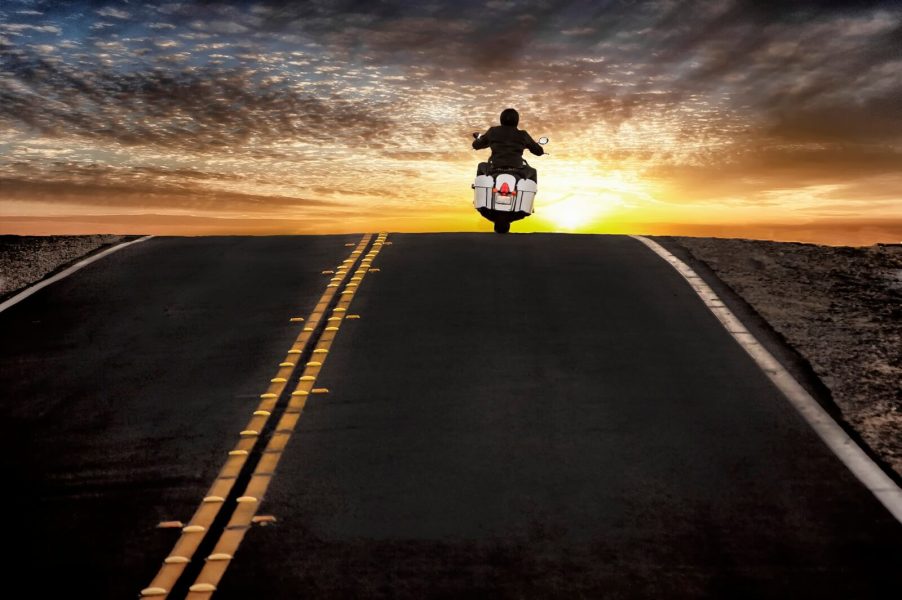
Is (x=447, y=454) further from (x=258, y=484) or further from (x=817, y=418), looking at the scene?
(x=817, y=418)

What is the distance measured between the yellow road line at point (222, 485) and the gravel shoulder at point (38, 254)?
598 cm

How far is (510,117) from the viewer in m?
17.2

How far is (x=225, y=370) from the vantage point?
883cm

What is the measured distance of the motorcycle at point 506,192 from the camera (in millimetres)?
16797

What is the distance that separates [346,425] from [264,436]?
616mm

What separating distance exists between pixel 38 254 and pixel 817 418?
509 inches

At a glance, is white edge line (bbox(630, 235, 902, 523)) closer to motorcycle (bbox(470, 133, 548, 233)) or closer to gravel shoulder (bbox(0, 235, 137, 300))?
motorcycle (bbox(470, 133, 548, 233))

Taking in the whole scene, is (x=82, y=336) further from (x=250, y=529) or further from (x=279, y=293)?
(x=250, y=529)

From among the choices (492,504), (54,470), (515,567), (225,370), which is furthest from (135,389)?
(515,567)

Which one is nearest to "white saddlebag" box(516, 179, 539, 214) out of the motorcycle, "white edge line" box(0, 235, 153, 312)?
the motorcycle

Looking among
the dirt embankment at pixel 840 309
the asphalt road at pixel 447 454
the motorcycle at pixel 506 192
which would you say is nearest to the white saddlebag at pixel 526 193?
the motorcycle at pixel 506 192

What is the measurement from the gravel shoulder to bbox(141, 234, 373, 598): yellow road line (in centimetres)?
598

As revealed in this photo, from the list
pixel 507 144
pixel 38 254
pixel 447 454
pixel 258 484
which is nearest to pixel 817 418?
pixel 447 454

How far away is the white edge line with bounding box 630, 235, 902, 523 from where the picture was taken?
609 cm
